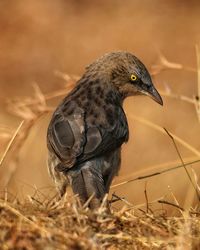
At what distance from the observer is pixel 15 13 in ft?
70.3

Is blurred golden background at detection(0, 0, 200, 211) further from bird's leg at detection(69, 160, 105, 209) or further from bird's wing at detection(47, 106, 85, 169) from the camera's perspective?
bird's leg at detection(69, 160, 105, 209)

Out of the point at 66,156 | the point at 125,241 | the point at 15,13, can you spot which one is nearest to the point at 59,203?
the point at 125,241

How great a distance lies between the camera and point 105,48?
19531 millimetres

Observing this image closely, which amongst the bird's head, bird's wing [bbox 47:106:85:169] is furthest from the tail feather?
the bird's head

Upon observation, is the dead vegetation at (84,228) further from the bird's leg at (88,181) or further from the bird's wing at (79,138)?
the bird's wing at (79,138)

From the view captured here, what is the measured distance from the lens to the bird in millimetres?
8219

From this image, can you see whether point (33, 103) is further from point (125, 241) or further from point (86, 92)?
point (125, 241)

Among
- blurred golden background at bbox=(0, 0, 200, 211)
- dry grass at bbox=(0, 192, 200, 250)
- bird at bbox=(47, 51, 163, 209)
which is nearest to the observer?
dry grass at bbox=(0, 192, 200, 250)

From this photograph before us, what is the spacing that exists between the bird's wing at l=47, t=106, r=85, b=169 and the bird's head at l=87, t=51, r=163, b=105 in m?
0.84

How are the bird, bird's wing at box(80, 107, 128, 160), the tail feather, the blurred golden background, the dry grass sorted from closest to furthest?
the dry grass → the tail feather → the bird → bird's wing at box(80, 107, 128, 160) → the blurred golden background

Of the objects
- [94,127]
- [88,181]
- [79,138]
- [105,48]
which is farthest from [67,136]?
Result: [105,48]

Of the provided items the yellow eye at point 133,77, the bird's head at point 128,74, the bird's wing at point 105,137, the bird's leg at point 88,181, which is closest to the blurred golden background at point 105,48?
the bird's head at point 128,74

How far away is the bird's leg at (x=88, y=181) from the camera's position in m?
7.74

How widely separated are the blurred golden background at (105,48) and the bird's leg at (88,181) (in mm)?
5927
